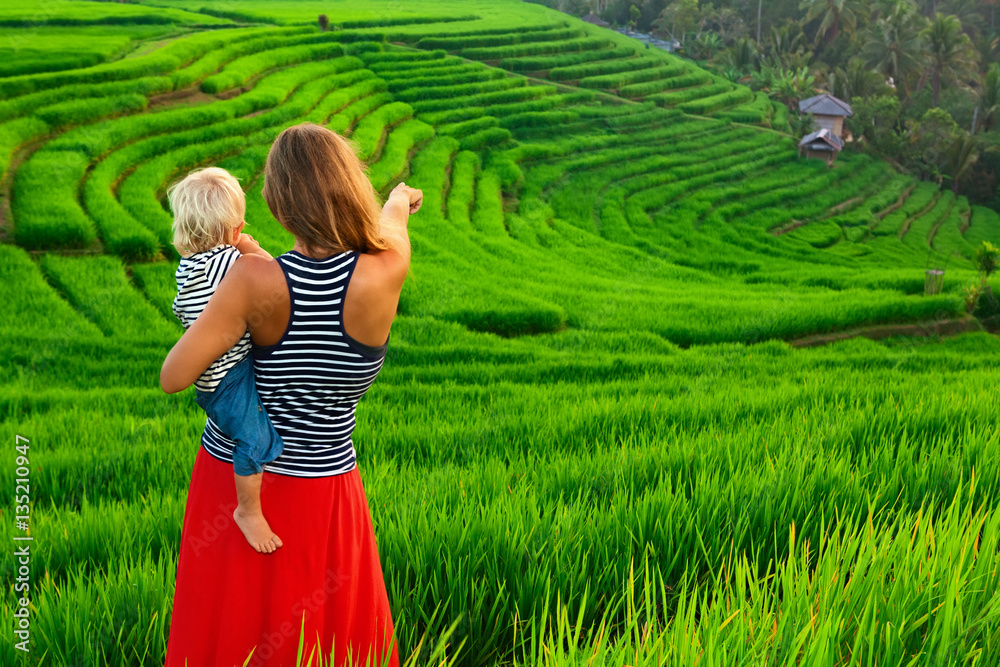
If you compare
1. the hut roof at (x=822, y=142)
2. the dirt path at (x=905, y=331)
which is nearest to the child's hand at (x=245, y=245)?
the dirt path at (x=905, y=331)

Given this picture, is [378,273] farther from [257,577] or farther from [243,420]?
[257,577]

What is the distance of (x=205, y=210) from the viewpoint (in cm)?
143

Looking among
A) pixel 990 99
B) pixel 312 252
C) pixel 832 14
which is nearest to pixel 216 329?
pixel 312 252

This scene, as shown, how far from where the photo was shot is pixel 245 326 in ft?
4.14

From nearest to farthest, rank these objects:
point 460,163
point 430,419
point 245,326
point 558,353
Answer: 1. point 245,326
2. point 430,419
3. point 558,353
4. point 460,163

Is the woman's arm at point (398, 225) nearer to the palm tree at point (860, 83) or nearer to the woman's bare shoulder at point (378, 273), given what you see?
the woman's bare shoulder at point (378, 273)

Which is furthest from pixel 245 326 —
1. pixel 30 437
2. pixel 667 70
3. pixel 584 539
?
pixel 667 70

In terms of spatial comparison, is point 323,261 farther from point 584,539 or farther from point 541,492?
point 541,492

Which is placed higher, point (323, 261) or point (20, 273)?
point (323, 261)

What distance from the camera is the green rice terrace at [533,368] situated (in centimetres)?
151

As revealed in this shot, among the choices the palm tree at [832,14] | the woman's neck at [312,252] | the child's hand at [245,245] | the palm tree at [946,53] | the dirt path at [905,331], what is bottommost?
the dirt path at [905,331]

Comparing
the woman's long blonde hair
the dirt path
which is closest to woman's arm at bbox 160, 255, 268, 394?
the woman's long blonde hair

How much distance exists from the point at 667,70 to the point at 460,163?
19.8m

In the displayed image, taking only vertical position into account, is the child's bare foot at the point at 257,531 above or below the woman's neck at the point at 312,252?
below
